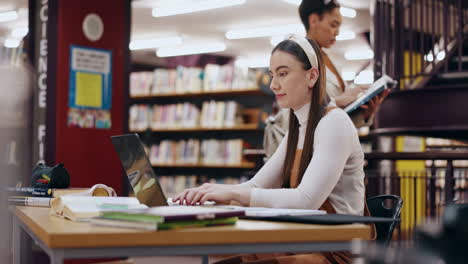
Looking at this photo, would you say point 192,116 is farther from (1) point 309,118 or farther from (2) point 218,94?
(1) point 309,118

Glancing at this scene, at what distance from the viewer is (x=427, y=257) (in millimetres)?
745

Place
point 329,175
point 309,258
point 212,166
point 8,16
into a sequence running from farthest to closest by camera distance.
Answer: point 8,16, point 212,166, point 329,175, point 309,258

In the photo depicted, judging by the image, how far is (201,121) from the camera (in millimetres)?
7586

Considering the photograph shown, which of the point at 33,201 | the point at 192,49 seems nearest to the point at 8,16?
the point at 192,49

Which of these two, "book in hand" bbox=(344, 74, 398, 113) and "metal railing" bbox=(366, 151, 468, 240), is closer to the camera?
"book in hand" bbox=(344, 74, 398, 113)

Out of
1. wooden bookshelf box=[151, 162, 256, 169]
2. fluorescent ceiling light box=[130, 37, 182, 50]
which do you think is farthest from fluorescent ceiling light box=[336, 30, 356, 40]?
wooden bookshelf box=[151, 162, 256, 169]

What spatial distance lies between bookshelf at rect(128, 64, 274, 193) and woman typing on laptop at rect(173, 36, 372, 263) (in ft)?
15.6

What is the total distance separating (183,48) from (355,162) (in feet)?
37.7

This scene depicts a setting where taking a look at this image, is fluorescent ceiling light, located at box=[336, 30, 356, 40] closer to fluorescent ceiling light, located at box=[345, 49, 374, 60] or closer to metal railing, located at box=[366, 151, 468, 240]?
fluorescent ceiling light, located at box=[345, 49, 374, 60]

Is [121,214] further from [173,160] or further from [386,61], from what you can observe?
[173,160]

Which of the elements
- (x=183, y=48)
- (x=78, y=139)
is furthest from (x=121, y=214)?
(x=183, y=48)

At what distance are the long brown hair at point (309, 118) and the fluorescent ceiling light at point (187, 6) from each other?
288 inches

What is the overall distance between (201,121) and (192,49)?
5.71 m

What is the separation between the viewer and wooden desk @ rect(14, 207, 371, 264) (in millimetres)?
1146
